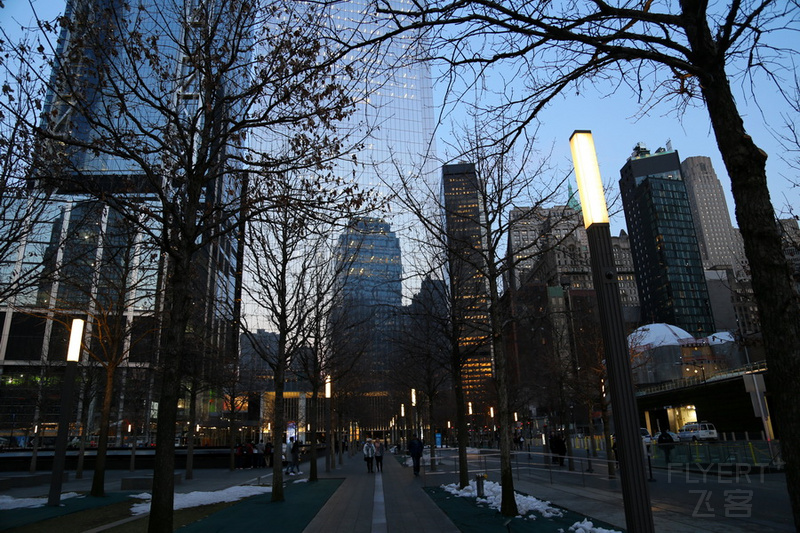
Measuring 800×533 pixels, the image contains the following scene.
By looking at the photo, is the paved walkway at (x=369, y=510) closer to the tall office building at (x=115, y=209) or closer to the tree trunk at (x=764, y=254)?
the tall office building at (x=115, y=209)

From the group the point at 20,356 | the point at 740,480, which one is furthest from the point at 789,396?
the point at 20,356

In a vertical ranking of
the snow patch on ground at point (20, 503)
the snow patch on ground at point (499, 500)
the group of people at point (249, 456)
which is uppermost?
the snow patch on ground at point (20, 503)

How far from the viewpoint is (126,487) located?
16578 mm

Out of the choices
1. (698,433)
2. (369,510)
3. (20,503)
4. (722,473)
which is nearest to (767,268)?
(369,510)

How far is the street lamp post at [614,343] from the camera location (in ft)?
12.3

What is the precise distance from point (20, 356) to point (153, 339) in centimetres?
4743

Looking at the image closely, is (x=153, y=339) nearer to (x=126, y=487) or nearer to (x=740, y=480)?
(x=126, y=487)

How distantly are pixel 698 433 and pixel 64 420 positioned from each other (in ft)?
139

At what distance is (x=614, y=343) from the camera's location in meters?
4.09

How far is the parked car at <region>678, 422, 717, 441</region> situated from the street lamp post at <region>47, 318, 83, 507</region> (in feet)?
129

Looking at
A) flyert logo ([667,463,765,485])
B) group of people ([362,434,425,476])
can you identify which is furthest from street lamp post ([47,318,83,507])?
flyert logo ([667,463,765,485])

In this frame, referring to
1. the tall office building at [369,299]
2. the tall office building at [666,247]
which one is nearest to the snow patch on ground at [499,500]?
the tall office building at [369,299]

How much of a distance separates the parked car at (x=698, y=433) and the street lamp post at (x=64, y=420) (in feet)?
129

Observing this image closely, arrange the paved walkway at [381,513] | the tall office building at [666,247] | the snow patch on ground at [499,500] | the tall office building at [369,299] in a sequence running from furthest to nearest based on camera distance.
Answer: the tall office building at [666,247]
the tall office building at [369,299]
the snow patch on ground at [499,500]
the paved walkway at [381,513]
